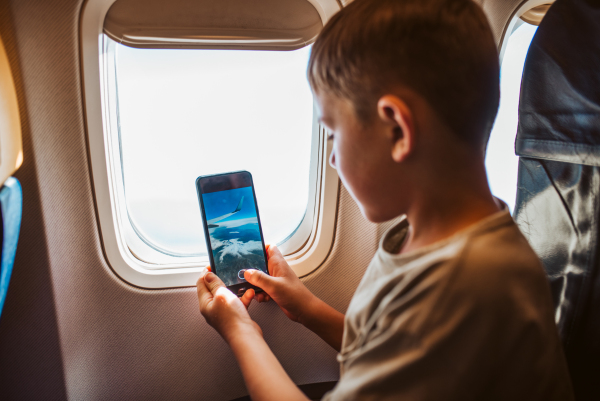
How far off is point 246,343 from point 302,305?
0.83 feet

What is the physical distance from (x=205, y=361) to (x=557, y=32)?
1.30m

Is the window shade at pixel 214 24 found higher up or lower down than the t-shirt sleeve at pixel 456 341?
higher up

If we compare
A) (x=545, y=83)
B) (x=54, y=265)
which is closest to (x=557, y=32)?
(x=545, y=83)

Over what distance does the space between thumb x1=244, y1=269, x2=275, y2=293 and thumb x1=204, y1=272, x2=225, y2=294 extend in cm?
8

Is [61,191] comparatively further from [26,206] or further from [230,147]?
[230,147]

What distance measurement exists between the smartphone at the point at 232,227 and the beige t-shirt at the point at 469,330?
0.64m

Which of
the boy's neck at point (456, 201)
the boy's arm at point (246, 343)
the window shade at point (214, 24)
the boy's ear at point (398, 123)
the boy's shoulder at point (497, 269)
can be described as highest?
the window shade at point (214, 24)

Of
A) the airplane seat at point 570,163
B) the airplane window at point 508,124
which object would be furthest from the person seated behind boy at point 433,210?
the airplane window at point 508,124

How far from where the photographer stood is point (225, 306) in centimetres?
94

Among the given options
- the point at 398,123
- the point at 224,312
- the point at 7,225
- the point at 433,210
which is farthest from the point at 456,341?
the point at 7,225

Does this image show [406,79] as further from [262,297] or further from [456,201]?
[262,297]

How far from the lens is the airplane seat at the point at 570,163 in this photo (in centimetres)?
77

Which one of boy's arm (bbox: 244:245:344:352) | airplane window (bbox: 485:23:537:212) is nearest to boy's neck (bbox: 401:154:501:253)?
boy's arm (bbox: 244:245:344:352)

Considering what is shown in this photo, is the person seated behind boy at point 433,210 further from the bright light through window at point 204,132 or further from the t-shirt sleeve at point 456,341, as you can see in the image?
the bright light through window at point 204,132
